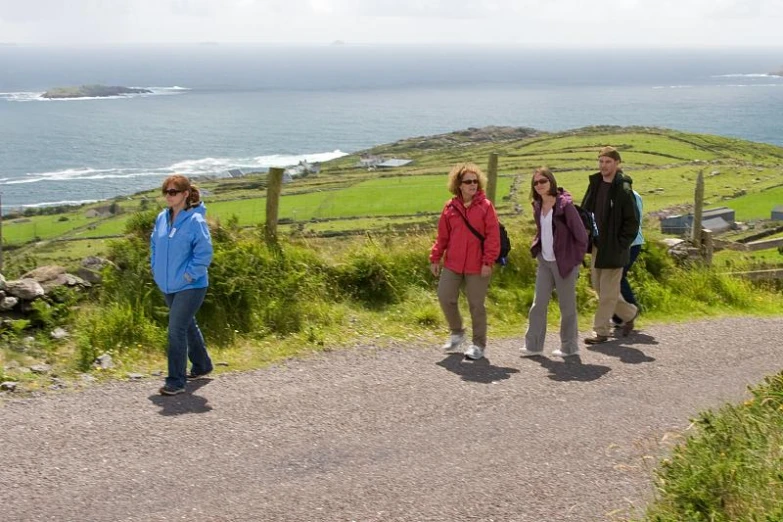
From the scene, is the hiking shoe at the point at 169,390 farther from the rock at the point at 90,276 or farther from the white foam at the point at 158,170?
the white foam at the point at 158,170

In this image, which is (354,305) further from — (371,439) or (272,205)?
(371,439)

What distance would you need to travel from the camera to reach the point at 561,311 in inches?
364

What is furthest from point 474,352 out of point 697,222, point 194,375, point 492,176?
point 697,222

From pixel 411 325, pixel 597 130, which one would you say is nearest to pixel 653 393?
pixel 411 325

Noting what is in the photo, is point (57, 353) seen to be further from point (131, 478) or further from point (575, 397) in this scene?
point (575, 397)

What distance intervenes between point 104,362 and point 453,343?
132 inches

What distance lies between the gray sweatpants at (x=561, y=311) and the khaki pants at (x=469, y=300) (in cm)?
52

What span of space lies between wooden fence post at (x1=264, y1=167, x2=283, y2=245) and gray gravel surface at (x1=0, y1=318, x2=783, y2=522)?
2368 millimetres

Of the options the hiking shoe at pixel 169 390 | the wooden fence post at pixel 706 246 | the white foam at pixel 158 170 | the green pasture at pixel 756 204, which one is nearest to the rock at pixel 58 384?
the hiking shoe at pixel 169 390

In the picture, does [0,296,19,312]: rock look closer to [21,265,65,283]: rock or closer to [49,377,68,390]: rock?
[21,265,65,283]: rock

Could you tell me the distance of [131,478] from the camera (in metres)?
6.09

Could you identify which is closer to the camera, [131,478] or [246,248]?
[131,478]

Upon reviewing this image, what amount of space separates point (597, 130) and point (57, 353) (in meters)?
118

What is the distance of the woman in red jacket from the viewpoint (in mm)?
8906
